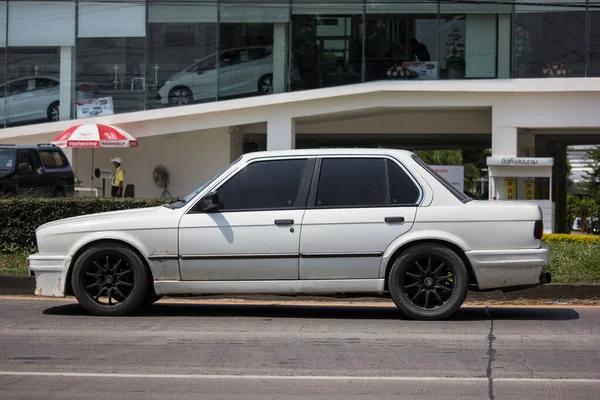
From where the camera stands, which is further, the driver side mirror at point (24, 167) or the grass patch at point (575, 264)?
the driver side mirror at point (24, 167)

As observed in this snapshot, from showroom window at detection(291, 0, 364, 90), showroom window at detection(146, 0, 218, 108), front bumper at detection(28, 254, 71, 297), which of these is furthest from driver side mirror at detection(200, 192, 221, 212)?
showroom window at detection(146, 0, 218, 108)

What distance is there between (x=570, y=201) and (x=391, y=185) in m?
35.1

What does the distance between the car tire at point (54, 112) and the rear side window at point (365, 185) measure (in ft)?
62.6

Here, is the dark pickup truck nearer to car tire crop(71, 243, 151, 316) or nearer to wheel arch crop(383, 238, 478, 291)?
car tire crop(71, 243, 151, 316)

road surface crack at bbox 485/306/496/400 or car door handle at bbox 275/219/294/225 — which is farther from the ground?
car door handle at bbox 275/219/294/225

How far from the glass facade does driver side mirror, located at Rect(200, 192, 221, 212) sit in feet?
53.4

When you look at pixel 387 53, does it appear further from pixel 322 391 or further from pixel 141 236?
pixel 322 391

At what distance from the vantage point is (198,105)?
25469 millimetres

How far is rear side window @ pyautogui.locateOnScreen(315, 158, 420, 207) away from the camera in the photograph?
28.6 feet

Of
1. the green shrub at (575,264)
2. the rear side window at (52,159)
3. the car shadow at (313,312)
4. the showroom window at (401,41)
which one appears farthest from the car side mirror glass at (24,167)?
the green shrub at (575,264)

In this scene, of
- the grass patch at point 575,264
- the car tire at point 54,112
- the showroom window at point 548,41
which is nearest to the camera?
the grass patch at point 575,264

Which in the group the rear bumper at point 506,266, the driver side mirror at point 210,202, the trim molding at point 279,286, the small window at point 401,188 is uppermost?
the small window at point 401,188

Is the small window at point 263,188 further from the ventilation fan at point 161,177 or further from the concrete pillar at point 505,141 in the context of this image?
the ventilation fan at point 161,177

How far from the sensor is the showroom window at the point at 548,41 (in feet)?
77.2
